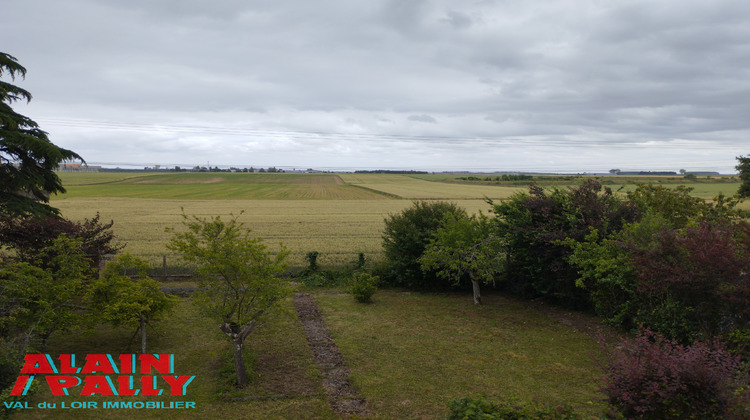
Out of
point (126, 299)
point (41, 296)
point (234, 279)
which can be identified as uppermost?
point (234, 279)

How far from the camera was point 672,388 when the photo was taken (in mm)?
5922

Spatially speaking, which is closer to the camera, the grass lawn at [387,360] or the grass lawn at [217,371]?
the grass lawn at [217,371]

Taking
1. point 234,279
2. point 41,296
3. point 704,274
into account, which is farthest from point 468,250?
point 41,296

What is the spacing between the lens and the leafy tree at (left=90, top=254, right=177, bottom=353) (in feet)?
35.9

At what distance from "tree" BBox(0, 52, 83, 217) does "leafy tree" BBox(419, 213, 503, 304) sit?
13371 mm

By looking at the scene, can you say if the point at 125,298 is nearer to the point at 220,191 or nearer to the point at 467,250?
the point at 467,250

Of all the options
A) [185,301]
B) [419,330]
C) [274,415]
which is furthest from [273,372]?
[185,301]

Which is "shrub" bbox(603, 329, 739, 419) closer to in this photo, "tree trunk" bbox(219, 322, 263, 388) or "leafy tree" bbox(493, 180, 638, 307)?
"tree trunk" bbox(219, 322, 263, 388)

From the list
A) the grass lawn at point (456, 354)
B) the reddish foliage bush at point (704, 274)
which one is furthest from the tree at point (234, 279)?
the reddish foliage bush at point (704, 274)

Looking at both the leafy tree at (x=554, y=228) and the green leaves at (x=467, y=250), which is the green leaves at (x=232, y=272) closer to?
the green leaves at (x=467, y=250)

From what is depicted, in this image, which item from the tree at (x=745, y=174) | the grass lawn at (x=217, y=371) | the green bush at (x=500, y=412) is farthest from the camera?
the tree at (x=745, y=174)

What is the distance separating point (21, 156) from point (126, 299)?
799 centimetres

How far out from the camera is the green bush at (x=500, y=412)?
696cm

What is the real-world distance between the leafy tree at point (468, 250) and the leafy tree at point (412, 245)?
189cm
